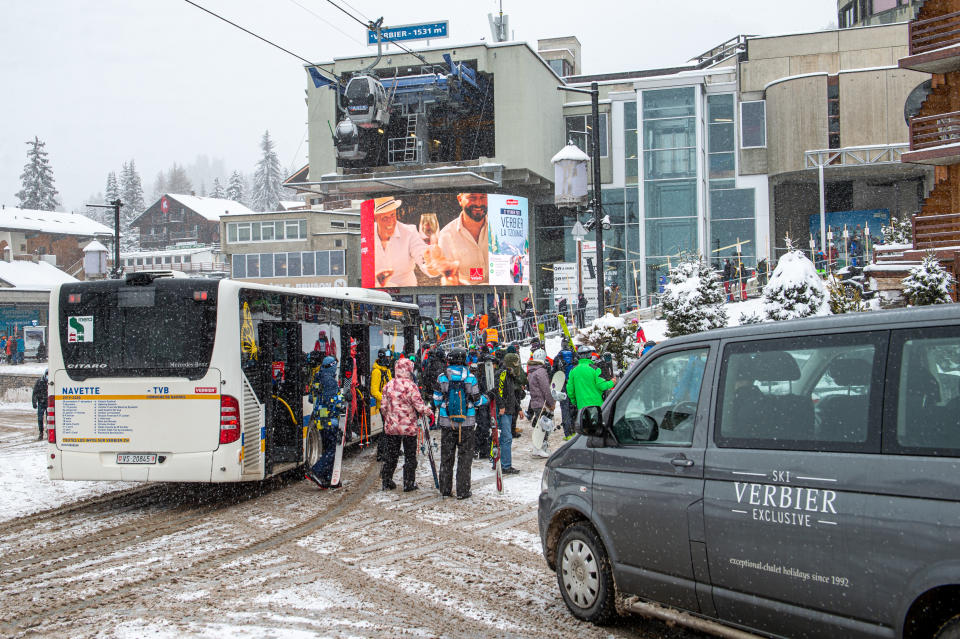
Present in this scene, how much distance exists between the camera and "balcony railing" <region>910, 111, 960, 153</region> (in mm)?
22719

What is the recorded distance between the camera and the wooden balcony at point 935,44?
21969mm

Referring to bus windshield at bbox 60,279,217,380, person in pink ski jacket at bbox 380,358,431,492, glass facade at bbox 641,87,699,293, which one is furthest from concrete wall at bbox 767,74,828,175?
bus windshield at bbox 60,279,217,380

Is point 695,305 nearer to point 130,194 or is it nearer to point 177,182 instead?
point 130,194

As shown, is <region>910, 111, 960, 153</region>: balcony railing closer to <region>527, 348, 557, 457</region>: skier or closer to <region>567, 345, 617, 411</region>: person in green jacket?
<region>527, 348, 557, 457</region>: skier

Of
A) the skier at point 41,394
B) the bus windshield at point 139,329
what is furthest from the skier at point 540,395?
the skier at point 41,394

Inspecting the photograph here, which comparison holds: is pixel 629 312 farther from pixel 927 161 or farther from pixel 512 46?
pixel 512 46

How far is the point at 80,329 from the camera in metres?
10.5

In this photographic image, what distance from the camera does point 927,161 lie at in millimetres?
22922

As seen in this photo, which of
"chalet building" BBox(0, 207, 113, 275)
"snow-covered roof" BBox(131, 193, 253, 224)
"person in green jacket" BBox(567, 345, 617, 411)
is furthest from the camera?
"snow-covered roof" BBox(131, 193, 253, 224)

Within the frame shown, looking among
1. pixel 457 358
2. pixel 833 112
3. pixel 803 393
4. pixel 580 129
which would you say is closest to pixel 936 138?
pixel 457 358

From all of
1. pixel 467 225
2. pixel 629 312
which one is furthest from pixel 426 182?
pixel 629 312

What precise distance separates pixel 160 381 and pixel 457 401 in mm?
3618

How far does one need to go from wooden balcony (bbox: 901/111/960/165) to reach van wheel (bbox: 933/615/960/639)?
845 inches

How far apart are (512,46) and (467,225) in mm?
9363
